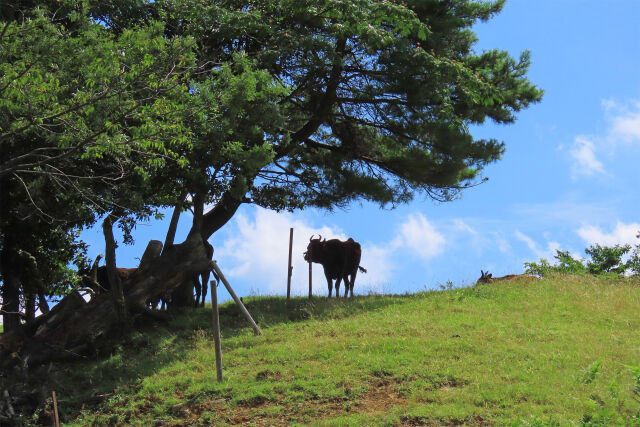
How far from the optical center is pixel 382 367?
37.1 feet

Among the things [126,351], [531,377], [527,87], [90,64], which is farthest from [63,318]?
[527,87]

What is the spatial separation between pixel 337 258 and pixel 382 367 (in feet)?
A: 27.3

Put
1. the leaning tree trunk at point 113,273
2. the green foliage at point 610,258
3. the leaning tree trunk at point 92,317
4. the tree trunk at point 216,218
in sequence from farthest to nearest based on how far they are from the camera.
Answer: the green foliage at point 610,258, the tree trunk at point 216,218, the leaning tree trunk at point 113,273, the leaning tree trunk at point 92,317

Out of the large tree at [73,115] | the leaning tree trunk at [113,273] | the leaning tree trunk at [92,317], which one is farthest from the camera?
the leaning tree trunk at [113,273]

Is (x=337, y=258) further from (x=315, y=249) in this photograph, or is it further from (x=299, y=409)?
(x=299, y=409)

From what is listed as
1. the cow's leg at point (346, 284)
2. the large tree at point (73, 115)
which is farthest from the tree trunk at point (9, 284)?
the cow's leg at point (346, 284)

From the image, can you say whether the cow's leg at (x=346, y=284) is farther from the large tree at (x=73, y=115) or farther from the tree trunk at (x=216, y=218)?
the large tree at (x=73, y=115)

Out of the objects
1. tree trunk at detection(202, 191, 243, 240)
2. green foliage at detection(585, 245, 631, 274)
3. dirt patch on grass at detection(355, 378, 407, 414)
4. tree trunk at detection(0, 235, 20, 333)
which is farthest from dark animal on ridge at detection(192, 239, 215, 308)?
green foliage at detection(585, 245, 631, 274)

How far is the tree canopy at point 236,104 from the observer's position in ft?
35.4

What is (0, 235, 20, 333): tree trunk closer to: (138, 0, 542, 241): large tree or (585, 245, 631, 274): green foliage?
(138, 0, 542, 241): large tree

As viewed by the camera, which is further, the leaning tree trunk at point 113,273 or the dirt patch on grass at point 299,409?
the leaning tree trunk at point 113,273

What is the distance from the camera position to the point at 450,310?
15.7 meters

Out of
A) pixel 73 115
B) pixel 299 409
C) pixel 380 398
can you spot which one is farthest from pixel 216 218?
pixel 380 398

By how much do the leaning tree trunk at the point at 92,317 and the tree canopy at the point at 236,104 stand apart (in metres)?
1.23
